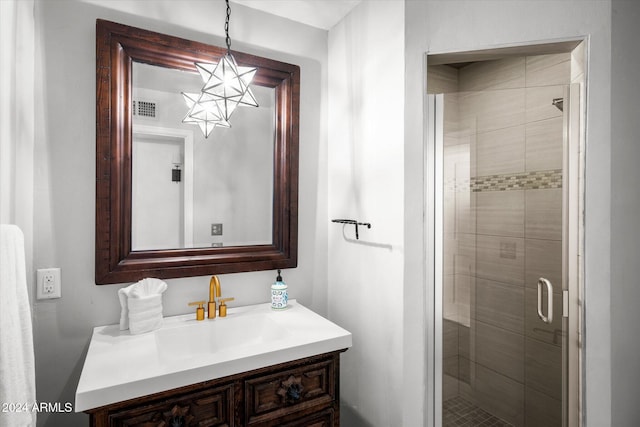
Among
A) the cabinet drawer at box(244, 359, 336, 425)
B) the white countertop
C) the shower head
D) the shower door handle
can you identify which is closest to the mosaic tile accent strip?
the shower head

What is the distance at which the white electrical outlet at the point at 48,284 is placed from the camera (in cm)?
131

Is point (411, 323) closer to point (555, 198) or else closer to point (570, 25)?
point (555, 198)

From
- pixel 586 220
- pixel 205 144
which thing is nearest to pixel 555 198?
pixel 586 220

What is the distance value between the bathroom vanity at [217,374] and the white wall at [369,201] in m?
0.27

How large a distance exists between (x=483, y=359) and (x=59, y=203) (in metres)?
1.84

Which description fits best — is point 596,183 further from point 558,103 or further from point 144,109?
point 144,109

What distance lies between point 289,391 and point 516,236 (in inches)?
42.1

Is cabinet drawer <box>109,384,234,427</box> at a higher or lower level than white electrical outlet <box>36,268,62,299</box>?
lower

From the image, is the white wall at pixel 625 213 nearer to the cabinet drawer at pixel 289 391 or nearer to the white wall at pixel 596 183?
the white wall at pixel 596 183

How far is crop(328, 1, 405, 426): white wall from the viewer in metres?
1.46

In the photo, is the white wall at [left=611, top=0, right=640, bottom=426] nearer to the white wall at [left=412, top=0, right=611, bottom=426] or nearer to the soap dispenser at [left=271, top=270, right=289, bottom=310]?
the white wall at [left=412, top=0, right=611, bottom=426]

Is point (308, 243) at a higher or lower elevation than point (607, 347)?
higher

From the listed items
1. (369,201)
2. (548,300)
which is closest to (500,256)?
(548,300)

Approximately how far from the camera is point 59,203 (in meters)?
1.35
